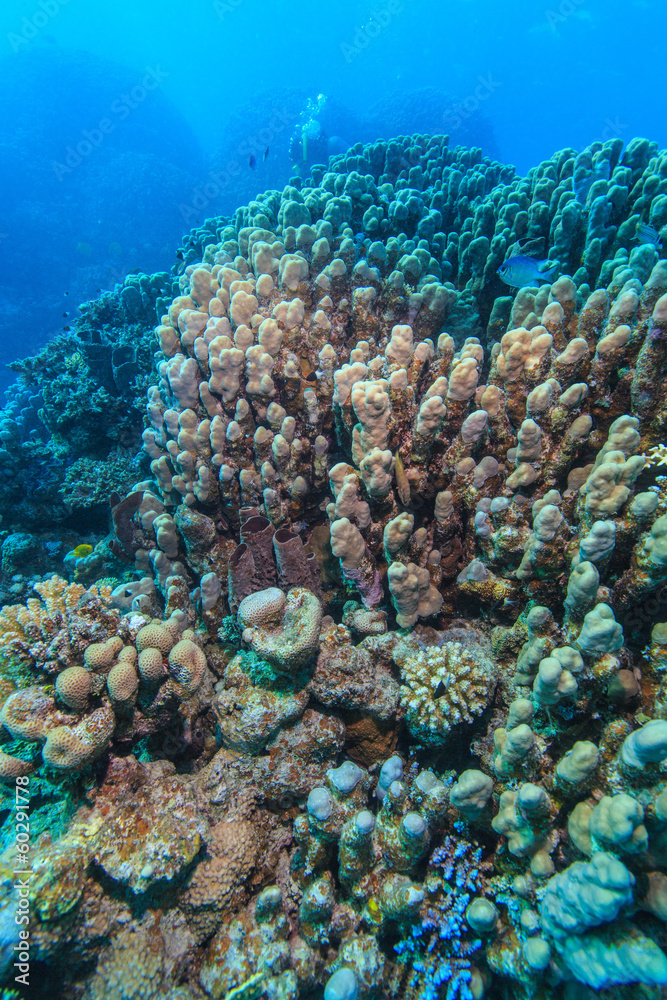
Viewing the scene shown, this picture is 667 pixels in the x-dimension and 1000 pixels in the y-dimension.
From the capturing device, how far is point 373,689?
2.18m

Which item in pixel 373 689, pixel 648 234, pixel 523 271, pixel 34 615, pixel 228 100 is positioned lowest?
pixel 373 689

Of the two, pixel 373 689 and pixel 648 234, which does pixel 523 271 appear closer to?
pixel 648 234

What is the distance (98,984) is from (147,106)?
5706 centimetres

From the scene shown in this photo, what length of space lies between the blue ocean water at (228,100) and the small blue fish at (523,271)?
10.9 meters

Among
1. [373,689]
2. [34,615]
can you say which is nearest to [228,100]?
[34,615]

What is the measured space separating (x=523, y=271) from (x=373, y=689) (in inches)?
145

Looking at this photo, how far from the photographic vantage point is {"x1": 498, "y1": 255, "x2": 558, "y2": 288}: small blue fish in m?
3.69

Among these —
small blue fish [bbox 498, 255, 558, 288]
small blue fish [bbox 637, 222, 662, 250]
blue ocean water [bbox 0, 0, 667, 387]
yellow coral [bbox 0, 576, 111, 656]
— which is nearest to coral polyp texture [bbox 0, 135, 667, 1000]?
yellow coral [bbox 0, 576, 111, 656]

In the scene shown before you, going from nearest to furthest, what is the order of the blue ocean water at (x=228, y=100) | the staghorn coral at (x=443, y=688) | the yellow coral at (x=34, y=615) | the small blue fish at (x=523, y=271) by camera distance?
the yellow coral at (x=34, y=615) < the staghorn coral at (x=443, y=688) < the small blue fish at (x=523, y=271) < the blue ocean water at (x=228, y=100)

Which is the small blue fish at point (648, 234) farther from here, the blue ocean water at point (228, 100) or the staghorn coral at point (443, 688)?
the blue ocean water at point (228, 100)

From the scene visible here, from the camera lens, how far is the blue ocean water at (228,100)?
86.4 feet

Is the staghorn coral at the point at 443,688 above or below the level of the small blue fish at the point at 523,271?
below

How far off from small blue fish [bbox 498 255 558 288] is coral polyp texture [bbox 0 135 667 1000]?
2.01 ft

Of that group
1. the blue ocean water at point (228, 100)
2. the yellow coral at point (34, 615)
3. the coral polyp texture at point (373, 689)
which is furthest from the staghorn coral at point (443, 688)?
the blue ocean water at point (228, 100)
